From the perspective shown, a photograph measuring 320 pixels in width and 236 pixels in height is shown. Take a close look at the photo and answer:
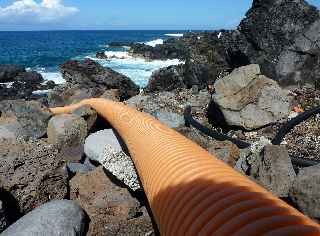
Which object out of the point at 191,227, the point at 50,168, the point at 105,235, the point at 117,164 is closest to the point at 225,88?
the point at 117,164

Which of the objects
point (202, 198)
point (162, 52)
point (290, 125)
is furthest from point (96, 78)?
point (162, 52)

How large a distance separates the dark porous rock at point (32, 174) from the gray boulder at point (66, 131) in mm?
2808

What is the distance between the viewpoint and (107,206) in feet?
21.3

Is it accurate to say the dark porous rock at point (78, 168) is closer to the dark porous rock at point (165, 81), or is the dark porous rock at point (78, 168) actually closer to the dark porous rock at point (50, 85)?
the dark porous rock at point (165, 81)

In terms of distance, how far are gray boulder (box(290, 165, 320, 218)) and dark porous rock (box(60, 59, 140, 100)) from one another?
55.5 feet

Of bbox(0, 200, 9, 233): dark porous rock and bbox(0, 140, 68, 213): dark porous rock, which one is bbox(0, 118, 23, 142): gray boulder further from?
bbox(0, 200, 9, 233): dark porous rock

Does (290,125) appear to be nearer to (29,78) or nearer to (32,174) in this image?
(32,174)

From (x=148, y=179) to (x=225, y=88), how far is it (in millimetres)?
6716

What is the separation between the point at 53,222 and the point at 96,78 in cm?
1944

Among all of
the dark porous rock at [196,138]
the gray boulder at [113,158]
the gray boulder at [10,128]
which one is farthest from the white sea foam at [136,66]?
the gray boulder at [113,158]

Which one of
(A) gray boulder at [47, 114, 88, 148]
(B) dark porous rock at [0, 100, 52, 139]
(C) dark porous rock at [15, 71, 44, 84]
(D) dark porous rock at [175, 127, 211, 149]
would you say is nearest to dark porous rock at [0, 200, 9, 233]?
(D) dark porous rock at [175, 127, 211, 149]

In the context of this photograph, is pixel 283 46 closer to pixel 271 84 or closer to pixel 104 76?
pixel 271 84

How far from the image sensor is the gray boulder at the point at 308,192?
5.41m

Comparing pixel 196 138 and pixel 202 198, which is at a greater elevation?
pixel 202 198
